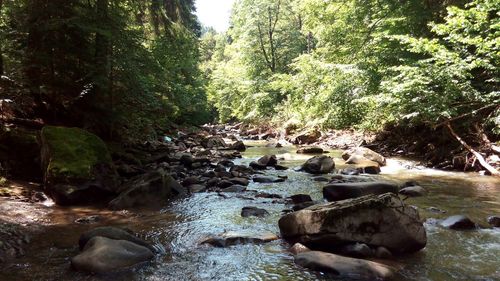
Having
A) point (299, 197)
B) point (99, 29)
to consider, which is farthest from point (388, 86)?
point (99, 29)

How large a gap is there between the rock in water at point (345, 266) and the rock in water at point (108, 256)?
189 centimetres

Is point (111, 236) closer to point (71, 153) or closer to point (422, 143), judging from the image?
point (71, 153)

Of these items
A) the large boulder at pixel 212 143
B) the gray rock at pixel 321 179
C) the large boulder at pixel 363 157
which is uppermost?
the large boulder at pixel 212 143

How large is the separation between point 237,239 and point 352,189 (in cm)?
294

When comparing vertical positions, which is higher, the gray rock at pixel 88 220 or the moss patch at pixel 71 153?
the moss patch at pixel 71 153

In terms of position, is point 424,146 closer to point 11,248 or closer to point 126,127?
point 126,127

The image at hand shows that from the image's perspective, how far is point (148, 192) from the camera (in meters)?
7.76

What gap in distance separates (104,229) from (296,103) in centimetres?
2016

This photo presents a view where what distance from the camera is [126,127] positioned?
1131cm

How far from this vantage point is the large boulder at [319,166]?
38.0 feet

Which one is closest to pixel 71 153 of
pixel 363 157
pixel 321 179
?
pixel 321 179

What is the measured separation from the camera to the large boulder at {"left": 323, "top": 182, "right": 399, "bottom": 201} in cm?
754

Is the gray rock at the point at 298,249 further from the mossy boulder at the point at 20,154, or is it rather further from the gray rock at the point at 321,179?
the mossy boulder at the point at 20,154

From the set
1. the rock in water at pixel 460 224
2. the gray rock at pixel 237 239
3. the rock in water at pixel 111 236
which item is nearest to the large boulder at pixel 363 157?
the rock in water at pixel 460 224
